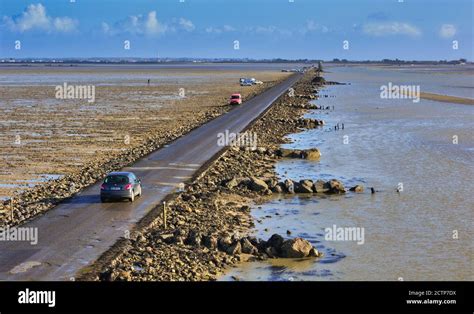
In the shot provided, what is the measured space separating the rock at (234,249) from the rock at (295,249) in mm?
1604

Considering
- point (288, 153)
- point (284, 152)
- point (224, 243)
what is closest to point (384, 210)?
point (224, 243)

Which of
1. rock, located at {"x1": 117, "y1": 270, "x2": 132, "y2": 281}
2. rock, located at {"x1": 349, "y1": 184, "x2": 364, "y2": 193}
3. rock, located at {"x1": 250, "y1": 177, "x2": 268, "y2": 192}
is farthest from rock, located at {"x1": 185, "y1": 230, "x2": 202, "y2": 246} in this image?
rock, located at {"x1": 349, "y1": 184, "x2": 364, "y2": 193}

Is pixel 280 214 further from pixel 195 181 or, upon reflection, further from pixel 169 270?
pixel 169 270

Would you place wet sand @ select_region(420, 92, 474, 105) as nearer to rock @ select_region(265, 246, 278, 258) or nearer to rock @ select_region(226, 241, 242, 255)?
rock @ select_region(265, 246, 278, 258)

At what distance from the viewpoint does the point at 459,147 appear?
2249 inches

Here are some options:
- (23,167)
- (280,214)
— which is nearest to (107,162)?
(23,167)

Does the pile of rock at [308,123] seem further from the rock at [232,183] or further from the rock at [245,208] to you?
the rock at [245,208]

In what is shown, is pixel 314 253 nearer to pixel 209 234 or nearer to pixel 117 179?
pixel 209 234

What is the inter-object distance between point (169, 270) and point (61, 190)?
13830mm

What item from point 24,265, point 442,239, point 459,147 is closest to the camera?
point 24,265

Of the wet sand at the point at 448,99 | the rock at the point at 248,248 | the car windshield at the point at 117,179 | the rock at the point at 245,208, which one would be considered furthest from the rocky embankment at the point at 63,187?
the wet sand at the point at 448,99

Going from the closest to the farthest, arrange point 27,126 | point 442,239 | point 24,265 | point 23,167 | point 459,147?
point 24,265, point 442,239, point 23,167, point 459,147, point 27,126

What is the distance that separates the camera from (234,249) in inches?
999
